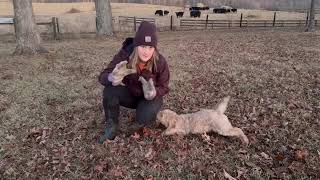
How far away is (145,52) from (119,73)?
1.29 ft

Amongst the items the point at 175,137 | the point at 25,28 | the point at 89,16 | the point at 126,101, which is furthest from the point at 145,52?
the point at 89,16

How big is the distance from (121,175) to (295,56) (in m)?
7.86

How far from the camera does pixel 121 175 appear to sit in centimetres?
402

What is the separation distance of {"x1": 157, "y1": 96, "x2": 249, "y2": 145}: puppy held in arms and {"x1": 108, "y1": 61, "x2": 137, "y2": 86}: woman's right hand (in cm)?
64

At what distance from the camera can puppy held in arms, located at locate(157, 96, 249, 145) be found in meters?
4.62

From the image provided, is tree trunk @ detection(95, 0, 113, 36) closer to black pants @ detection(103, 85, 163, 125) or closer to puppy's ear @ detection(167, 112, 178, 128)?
black pants @ detection(103, 85, 163, 125)

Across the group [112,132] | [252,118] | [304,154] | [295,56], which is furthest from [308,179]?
[295,56]

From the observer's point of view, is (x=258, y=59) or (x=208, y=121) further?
(x=258, y=59)

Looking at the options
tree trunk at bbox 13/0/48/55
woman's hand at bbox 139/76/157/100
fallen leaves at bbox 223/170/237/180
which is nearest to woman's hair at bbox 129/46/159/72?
woman's hand at bbox 139/76/157/100

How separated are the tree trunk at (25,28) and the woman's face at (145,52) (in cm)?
784

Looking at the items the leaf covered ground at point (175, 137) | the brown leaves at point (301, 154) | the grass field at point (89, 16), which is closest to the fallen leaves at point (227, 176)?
the leaf covered ground at point (175, 137)

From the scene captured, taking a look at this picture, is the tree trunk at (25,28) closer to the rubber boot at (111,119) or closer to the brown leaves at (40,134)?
the brown leaves at (40,134)

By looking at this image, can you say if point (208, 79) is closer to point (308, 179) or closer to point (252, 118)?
point (252, 118)

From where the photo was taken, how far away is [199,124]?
468 centimetres
